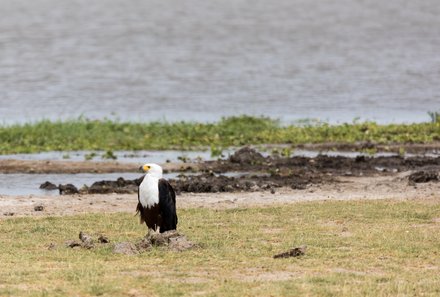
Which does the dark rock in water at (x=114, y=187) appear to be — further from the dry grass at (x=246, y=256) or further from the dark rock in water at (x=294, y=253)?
the dark rock in water at (x=294, y=253)

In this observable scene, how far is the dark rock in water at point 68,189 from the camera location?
20.1 m

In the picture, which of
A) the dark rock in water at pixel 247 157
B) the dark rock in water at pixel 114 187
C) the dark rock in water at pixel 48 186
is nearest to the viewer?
the dark rock in water at pixel 114 187

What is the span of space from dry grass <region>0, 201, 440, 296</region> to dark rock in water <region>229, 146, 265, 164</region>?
5768 millimetres

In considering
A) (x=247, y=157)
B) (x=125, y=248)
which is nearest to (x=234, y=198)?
(x=247, y=157)

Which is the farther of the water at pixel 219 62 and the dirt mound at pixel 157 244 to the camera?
the water at pixel 219 62

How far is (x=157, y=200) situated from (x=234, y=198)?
16.5ft

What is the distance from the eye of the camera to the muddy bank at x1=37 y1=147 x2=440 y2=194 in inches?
797

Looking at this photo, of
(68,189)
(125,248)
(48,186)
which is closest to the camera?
(125,248)

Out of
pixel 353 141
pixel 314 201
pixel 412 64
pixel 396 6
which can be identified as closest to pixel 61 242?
pixel 314 201

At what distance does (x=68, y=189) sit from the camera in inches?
797

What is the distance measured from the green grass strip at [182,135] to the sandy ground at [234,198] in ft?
20.2

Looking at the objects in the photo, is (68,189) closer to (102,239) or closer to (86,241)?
(102,239)

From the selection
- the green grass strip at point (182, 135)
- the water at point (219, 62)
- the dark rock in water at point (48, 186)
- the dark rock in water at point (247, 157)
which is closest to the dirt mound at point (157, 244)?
the dark rock in water at point (48, 186)

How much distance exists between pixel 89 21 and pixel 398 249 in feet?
191
